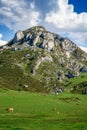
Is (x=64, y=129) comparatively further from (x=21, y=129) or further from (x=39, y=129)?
(x=21, y=129)

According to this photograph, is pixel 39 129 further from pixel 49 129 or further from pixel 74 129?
pixel 74 129

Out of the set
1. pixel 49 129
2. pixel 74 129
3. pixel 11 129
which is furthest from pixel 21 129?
pixel 74 129

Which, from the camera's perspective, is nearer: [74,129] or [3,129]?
[3,129]

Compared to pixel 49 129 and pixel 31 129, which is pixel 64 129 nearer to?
pixel 49 129

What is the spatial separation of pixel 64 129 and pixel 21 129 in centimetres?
→ 701

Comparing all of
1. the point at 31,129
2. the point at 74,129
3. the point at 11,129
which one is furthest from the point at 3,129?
the point at 74,129

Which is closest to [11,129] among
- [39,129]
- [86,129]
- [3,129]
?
[3,129]

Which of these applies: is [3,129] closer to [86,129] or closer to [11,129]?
[11,129]

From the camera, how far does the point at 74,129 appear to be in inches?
1752

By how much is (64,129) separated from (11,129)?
8.45 meters

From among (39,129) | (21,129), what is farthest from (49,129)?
(21,129)

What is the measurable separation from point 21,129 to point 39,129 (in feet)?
9.82

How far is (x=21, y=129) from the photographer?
42.2 metres

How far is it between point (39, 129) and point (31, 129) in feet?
4.04
